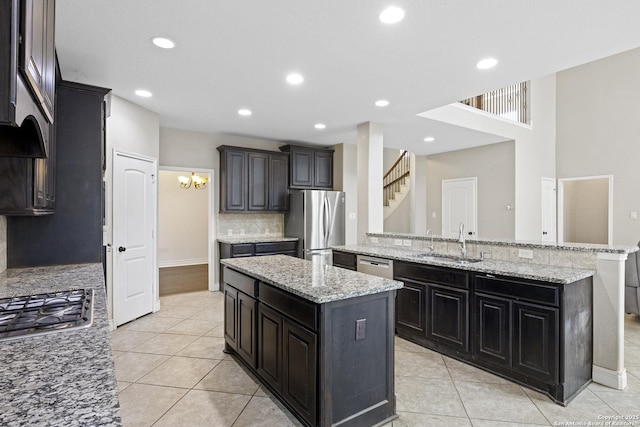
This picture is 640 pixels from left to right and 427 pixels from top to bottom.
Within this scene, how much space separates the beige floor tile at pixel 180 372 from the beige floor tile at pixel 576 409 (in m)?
2.53

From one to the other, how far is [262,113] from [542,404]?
419 centimetres

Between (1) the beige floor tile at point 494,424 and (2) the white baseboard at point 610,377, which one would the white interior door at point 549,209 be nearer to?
(2) the white baseboard at point 610,377

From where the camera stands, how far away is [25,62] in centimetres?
70

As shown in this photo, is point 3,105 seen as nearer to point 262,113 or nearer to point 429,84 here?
point 429,84

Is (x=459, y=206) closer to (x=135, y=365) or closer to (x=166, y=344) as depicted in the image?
(x=166, y=344)

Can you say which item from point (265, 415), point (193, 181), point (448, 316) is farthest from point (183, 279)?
point (448, 316)

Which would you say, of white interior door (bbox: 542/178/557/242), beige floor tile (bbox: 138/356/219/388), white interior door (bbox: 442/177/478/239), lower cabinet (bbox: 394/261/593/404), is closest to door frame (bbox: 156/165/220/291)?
beige floor tile (bbox: 138/356/219/388)

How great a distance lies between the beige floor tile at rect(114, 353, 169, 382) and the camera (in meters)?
2.75

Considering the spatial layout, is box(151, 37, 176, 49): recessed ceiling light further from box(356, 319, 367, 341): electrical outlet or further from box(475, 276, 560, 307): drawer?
box(475, 276, 560, 307): drawer

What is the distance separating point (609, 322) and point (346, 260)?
2511 millimetres

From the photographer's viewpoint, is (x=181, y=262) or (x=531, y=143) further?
(x=181, y=262)

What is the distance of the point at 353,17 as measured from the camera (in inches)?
89.0

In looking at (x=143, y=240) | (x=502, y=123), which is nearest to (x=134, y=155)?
(x=143, y=240)

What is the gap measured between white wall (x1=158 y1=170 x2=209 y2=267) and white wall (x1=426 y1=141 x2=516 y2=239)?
229 inches
